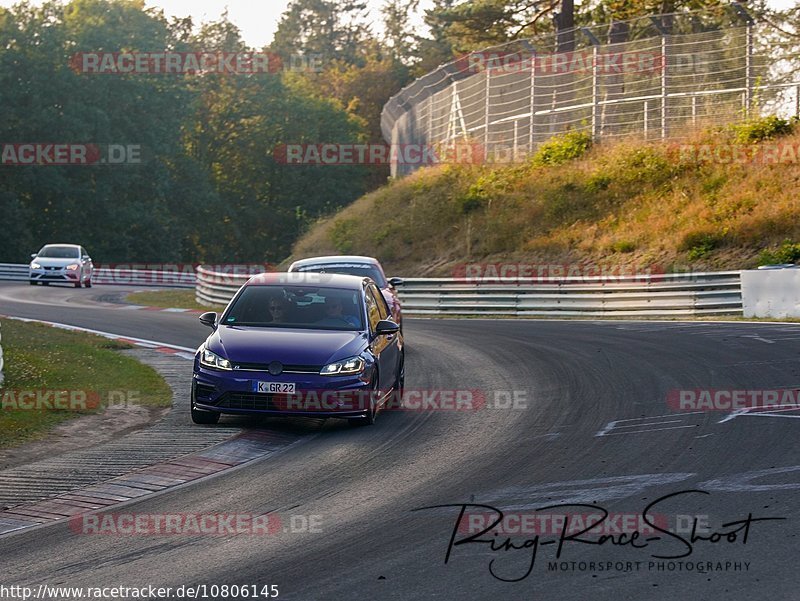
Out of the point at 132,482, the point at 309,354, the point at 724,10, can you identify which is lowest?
the point at 132,482

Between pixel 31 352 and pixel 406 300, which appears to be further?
pixel 406 300

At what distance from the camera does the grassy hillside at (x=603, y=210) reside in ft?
105

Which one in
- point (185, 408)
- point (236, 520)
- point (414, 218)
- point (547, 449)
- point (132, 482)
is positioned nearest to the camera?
point (236, 520)

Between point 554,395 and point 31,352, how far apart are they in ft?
27.3

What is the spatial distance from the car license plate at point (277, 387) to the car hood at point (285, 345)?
0.23 m

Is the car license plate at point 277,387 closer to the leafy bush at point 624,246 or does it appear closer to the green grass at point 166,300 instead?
the green grass at point 166,300

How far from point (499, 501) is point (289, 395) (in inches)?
149

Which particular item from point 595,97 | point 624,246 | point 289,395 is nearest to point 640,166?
point 595,97

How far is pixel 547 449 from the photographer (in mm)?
10406

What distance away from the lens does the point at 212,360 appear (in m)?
12.0

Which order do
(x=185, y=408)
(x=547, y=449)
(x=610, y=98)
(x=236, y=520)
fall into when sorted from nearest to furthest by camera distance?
(x=236, y=520)
(x=547, y=449)
(x=185, y=408)
(x=610, y=98)

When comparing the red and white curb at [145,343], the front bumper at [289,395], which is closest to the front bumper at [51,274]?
the red and white curb at [145,343]

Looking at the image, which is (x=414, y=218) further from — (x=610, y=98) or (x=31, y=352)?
(x=31, y=352)

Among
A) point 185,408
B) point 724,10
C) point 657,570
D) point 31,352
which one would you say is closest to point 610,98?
point 724,10
